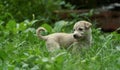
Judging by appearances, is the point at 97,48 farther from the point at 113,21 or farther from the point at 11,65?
the point at 113,21

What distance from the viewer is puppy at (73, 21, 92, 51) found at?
8.62 metres

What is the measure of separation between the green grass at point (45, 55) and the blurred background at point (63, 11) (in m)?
1.58

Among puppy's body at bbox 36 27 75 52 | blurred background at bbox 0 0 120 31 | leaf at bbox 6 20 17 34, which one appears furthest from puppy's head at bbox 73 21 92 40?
blurred background at bbox 0 0 120 31

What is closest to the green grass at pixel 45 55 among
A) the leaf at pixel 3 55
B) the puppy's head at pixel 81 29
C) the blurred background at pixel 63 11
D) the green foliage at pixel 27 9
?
the leaf at pixel 3 55

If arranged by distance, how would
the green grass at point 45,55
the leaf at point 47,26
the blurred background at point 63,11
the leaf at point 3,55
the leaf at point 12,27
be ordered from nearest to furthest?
1. the green grass at point 45,55
2. the leaf at point 3,55
3. the leaf at point 12,27
4. the leaf at point 47,26
5. the blurred background at point 63,11

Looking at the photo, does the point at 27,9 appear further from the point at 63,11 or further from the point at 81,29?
the point at 81,29

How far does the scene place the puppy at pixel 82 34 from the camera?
8.62m

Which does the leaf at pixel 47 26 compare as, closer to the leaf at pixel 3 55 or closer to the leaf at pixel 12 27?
the leaf at pixel 12 27

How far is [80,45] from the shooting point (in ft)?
28.7

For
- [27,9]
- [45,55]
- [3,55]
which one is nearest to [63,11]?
[27,9]

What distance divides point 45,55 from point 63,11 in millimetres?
5496

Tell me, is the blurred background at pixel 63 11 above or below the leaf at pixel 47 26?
above

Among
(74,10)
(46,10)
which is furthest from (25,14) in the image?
(74,10)

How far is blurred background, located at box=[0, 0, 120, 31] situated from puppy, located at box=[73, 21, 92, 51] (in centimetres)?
235
